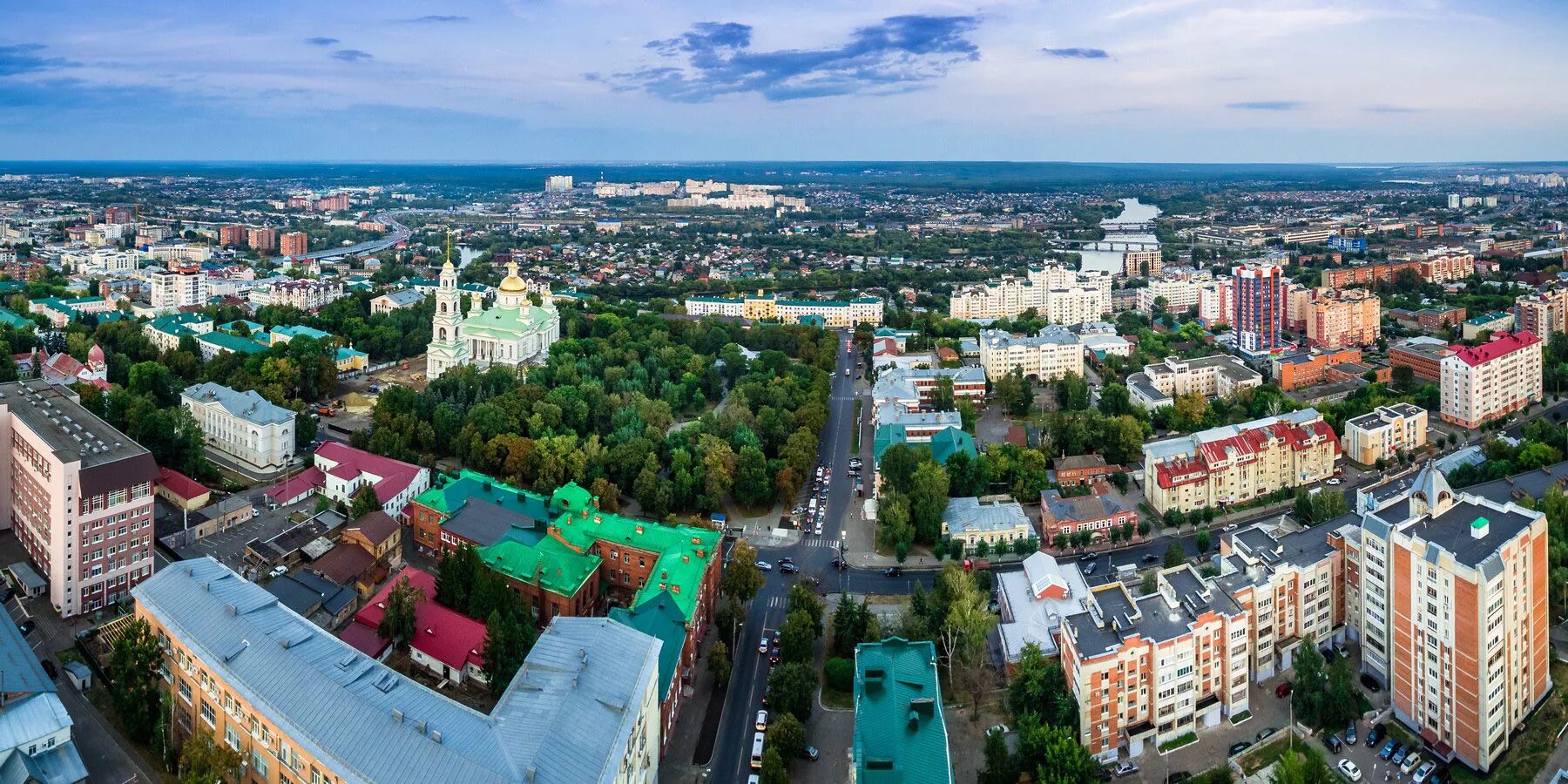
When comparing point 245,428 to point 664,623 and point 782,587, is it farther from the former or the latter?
point 664,623

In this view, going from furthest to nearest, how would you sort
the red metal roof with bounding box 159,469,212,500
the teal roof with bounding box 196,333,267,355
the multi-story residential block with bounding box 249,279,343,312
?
1. the multi-story residential block with bounding box 249,279,343,312
2. the teal roof with bounding box 196,333,267,355
3. the red metal roof with bounding box 159,469,212,500

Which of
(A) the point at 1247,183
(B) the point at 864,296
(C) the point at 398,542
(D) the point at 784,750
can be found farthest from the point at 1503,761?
(A) the point at 1247,183

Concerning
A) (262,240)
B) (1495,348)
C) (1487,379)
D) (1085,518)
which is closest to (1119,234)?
(1495,348)

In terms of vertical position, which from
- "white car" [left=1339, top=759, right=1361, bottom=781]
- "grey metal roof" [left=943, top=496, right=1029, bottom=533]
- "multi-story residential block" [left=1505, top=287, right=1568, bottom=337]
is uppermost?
"multi-story residential block" [left=1505, top=287, right=1568, bottom=337]

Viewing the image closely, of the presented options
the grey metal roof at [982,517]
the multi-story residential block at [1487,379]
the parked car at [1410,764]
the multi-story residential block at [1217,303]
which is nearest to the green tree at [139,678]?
the grey metal roof at [982,517]

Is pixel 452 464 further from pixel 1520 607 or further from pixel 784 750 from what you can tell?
pixel 1520 607

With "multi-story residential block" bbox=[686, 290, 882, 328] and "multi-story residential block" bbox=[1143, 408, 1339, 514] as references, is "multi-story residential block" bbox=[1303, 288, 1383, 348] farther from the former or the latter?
"multi-story residential block" bbox=[686, 290, 882, 328]

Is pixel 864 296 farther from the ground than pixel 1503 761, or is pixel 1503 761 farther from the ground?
pixel 864 296

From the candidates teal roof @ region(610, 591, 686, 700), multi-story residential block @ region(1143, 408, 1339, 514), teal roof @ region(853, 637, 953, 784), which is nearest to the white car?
teal roof @ region(853, 637, 953, 784)
